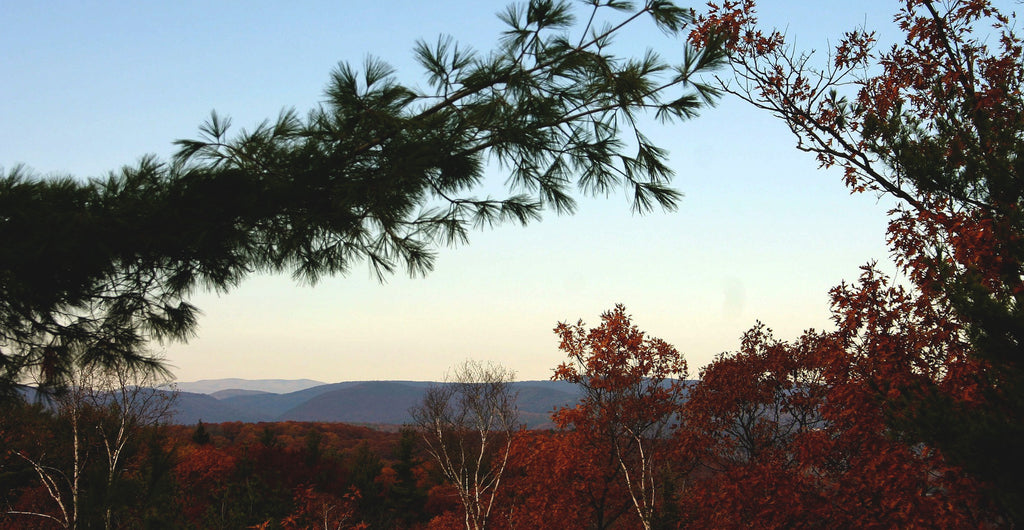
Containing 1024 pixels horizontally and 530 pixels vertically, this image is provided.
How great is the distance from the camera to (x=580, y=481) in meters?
19.4

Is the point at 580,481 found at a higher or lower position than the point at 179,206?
lower

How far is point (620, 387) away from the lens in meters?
18.7

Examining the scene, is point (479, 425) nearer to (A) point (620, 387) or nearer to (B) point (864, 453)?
(A) point (620, 387)

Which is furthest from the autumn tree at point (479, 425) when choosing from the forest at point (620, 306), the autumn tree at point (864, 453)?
the autumn tree at point (864, 453)

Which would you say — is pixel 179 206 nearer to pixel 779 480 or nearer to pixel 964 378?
pixel 964 378

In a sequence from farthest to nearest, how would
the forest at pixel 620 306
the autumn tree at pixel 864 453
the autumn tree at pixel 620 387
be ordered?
the autumn tree at pixel 620 387
the autumn tree at pixel 864 453
the forest at pixel 620 306

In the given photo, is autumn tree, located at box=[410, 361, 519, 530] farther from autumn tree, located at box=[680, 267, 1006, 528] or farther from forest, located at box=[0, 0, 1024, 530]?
autumn tree, located at box=[680, 267, 1006, 528]

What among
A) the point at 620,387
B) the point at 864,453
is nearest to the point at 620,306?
the point at 620,387

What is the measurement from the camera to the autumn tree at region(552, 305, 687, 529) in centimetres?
1869

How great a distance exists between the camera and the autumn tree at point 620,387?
18.7 meters

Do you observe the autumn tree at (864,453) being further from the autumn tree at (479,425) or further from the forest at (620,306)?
the autumn tree at (479,425)

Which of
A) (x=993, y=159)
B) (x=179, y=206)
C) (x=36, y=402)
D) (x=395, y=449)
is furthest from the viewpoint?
(x=395, y=449)

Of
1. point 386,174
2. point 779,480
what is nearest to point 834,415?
point 779,480

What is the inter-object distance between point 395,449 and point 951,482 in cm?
3922
